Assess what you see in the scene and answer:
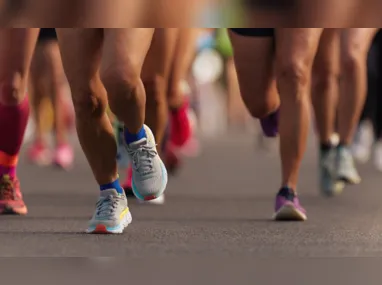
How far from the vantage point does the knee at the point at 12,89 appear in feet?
23.5

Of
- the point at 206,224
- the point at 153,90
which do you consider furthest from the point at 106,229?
the point at 153,90

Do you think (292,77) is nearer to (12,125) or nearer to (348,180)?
(12,125)

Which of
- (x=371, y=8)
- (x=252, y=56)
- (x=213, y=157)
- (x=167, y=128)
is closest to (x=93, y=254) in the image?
(x=371, y=8)

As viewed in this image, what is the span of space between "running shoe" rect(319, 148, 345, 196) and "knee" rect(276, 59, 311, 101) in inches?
71.0

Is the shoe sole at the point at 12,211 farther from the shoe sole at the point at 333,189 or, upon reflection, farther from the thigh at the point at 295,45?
the shoe sole at the point at 333,189

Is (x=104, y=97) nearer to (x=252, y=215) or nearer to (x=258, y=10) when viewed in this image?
(x=258, y=10)

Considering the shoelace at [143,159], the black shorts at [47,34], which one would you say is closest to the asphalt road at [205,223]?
the shoelace at [143,159]

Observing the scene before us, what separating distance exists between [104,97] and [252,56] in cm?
126

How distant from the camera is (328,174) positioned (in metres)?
9.06

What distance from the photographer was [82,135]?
257 inches

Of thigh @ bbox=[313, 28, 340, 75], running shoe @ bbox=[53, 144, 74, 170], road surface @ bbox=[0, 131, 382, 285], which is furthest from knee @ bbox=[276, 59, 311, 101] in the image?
running shoe @ bbox=[53, 144, 74, 170]

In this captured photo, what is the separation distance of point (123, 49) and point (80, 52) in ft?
0.86

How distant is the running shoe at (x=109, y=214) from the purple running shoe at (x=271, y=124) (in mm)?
1962

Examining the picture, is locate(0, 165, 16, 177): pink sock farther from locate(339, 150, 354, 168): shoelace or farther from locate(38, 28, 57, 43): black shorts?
locate(339, 150, 354, 168): shoelace
